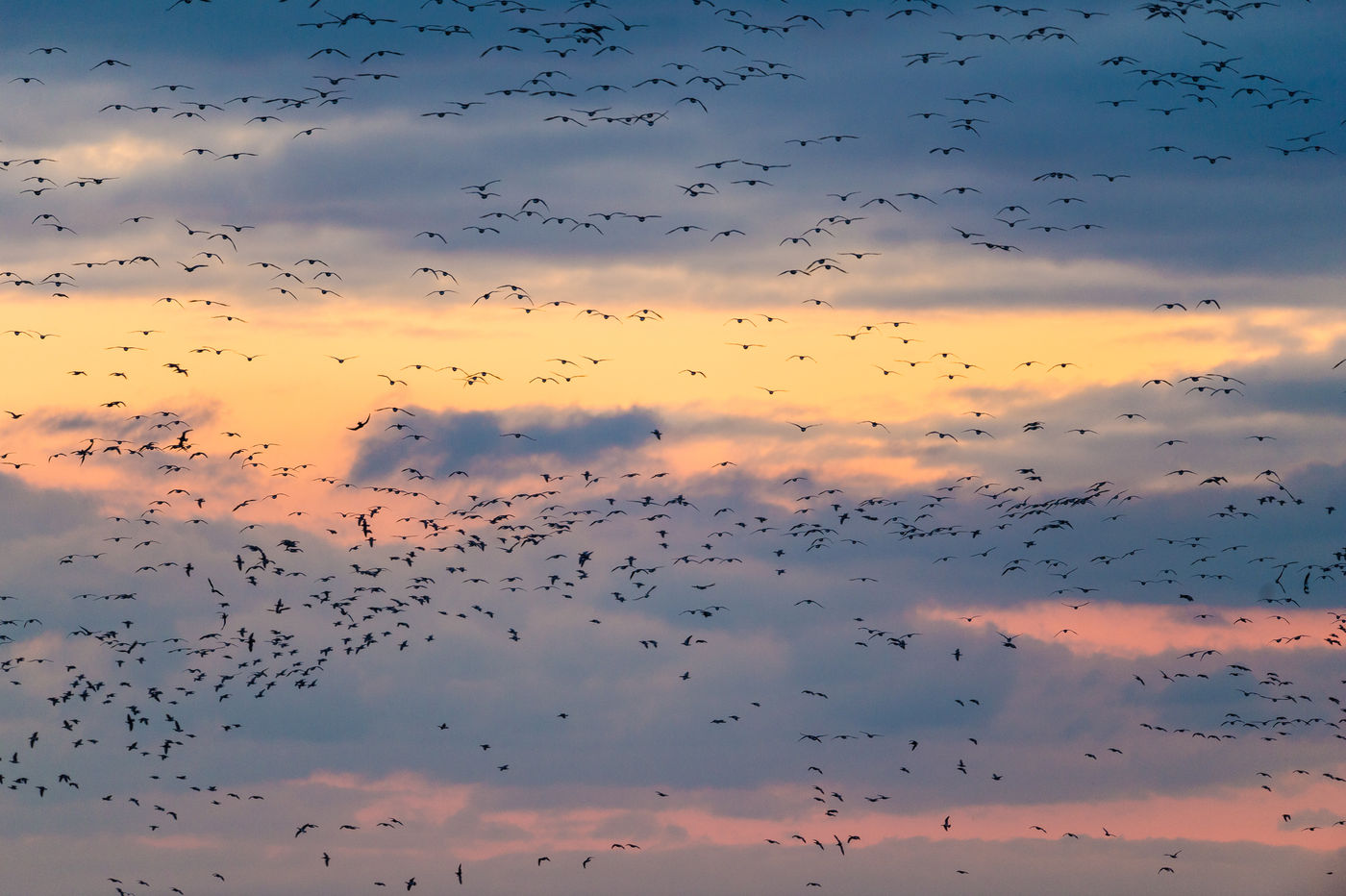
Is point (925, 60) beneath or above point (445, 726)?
above

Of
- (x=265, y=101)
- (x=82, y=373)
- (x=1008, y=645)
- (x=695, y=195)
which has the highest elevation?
(x=265, y=101)

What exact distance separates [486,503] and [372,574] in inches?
570

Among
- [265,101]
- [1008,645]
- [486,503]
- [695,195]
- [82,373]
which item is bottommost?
[1008,645]

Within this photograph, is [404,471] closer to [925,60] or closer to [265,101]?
[265,101]

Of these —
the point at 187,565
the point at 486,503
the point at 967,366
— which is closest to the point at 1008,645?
the point at 967,366

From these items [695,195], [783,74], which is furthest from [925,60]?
[695,195]

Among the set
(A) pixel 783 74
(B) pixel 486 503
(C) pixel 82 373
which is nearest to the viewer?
(A) pixel 783 74

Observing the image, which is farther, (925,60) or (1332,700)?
(1332,700)

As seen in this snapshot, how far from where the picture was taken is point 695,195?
346ft

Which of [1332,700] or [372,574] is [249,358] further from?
[1332,700]

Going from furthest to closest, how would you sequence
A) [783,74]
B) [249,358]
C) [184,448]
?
[184,448], [249,358], [783,74]

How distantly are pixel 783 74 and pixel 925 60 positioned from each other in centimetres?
956

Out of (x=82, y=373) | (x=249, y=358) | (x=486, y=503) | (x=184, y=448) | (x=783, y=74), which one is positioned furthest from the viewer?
(x=486, y=503)

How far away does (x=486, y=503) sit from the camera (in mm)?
130000
